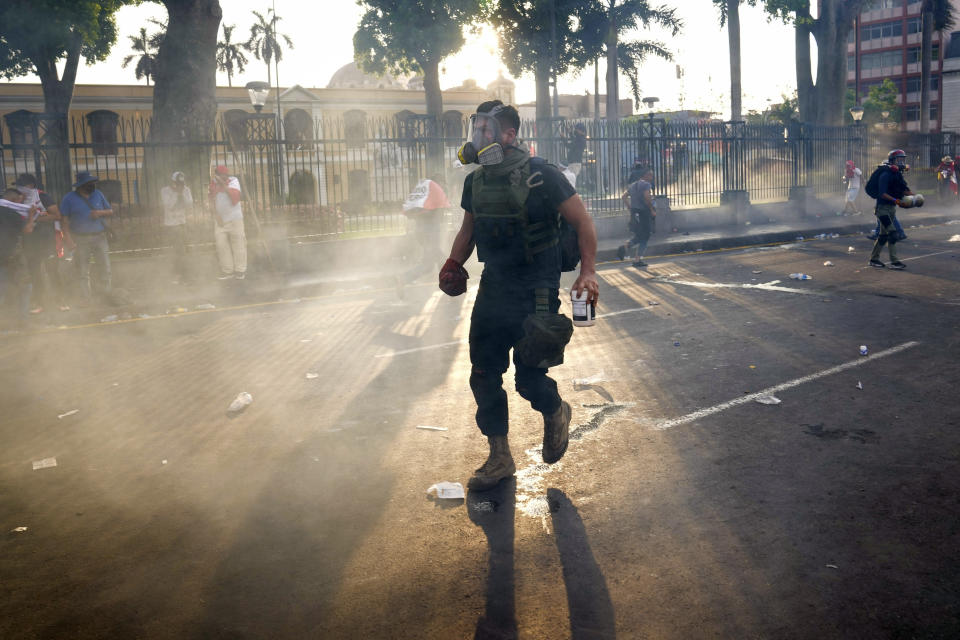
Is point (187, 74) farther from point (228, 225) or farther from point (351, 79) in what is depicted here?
point (351, 79)

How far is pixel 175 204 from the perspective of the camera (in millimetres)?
14305

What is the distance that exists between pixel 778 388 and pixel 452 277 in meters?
3.02

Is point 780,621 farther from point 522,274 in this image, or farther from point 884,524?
point 522,274

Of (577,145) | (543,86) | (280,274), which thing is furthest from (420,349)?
(543,86)

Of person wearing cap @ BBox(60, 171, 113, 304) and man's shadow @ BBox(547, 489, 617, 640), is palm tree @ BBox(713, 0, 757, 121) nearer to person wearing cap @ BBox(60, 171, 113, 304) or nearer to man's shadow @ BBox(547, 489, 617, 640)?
person wearing cap @ BBox(60, 171, 113, 304)

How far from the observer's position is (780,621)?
10.2 feet

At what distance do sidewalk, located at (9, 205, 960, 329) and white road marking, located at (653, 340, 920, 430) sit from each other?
7.23 m

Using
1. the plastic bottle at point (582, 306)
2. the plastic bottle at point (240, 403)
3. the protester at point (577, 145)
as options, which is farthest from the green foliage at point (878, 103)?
the plastic bottle at point (582, 306)

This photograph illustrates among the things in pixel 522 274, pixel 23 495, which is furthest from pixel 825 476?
pixel 23 495

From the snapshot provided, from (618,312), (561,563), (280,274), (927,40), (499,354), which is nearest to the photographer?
(561,563)

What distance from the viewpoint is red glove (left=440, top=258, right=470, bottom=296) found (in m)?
4.69

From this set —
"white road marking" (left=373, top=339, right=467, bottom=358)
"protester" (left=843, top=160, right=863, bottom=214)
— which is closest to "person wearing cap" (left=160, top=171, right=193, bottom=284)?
"white road marking" (left=373, top=339, right=467, bottom=358)

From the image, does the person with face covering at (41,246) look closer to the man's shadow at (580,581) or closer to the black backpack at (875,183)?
the man's shadow at (580,581)

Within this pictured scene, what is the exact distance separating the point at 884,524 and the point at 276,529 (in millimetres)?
2927
